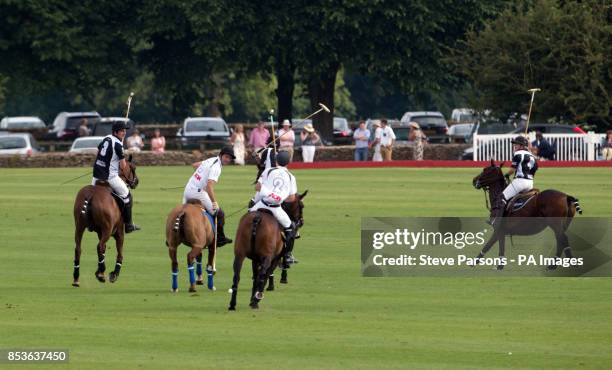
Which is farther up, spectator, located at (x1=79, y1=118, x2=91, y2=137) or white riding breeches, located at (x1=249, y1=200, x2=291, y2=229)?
white riding breeches, located at (x1=249, y1=200, x2=291, y2=229)

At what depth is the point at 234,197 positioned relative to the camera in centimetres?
3519

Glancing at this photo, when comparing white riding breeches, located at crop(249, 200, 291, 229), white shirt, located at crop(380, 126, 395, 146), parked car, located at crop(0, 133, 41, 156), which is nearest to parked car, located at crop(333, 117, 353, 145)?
white shirt, located at crop(380, 126, 395, 146)

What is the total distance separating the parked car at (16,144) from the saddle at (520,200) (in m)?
31.0

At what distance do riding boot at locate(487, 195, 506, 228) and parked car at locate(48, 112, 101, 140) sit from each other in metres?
41.5

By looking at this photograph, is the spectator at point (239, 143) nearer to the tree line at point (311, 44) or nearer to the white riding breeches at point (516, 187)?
the tree line at point (311, 44)

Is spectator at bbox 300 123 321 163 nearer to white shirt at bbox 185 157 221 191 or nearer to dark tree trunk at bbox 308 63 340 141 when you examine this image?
dark tree trunk at bbox 308 63 340 141

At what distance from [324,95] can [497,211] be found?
37.0 metres

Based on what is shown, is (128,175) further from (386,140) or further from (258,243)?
(386,140)

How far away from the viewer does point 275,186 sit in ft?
58.3

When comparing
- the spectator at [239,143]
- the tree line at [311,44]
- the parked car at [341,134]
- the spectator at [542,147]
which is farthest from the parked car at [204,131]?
the spectator at [542,147]

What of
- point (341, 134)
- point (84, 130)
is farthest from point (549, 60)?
point (84, 130)

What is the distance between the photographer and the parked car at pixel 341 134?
197 ft

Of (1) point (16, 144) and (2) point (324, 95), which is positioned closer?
(1) point (16, 144)

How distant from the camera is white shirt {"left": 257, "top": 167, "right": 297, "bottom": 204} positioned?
58.1ft
